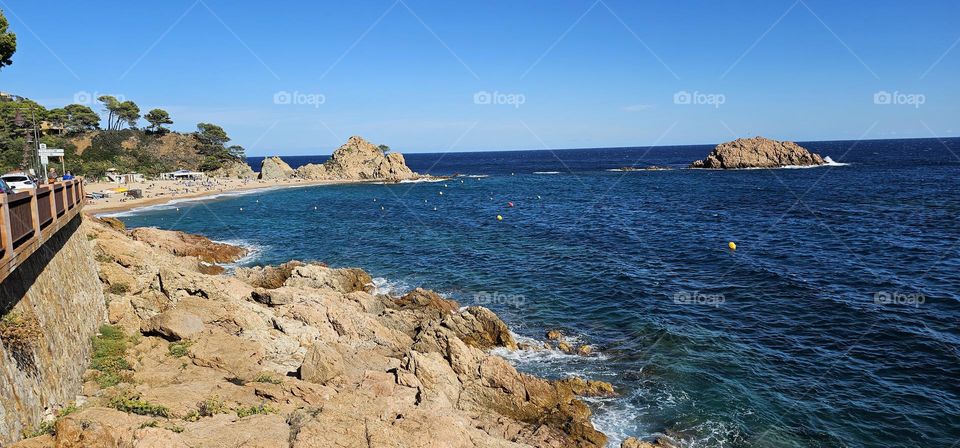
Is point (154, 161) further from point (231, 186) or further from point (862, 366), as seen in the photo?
point (862, 366)

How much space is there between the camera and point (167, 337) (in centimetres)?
1716

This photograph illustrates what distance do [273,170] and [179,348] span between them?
402 feet

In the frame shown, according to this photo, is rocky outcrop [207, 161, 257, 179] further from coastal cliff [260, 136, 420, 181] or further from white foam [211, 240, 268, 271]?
white foam [211, 240, 268, 271]

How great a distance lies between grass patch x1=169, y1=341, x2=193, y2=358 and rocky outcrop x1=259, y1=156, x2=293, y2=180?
11926cm

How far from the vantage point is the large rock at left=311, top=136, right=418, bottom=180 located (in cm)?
13162

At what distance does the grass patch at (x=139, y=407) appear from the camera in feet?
37.9

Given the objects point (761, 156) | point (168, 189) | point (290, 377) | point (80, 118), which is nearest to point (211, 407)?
point (290, 377)

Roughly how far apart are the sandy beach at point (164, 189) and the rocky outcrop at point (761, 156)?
Result: 93381 millimetres

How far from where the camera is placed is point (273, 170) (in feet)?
428

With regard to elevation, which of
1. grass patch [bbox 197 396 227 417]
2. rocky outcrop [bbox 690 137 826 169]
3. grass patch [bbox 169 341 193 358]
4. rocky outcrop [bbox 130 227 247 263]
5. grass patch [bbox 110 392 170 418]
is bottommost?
rocky outcrop [bbox 130 227 247 263]

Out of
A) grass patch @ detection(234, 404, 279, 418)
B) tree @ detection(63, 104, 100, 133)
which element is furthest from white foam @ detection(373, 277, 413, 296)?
tree @ detection(63, 104, 100, 133)

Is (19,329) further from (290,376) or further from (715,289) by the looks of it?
(715,289)

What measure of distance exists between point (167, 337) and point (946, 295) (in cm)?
3631

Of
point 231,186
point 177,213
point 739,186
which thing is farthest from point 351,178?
point 739,186
